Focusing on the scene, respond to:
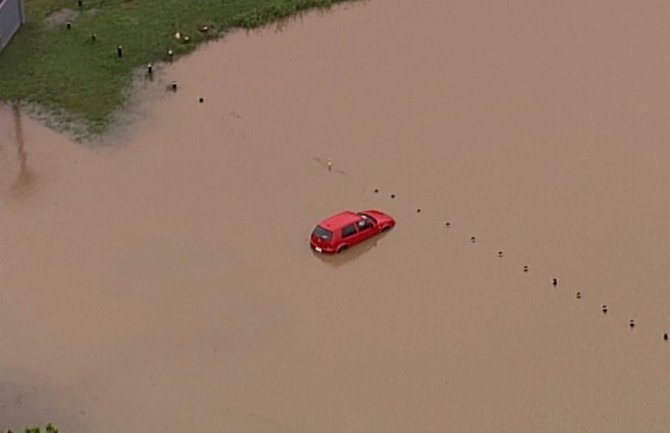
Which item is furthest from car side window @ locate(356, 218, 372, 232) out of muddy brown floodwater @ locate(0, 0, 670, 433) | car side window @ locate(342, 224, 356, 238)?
muddy brown floodwater @ locate(0, 0, 670, 433)

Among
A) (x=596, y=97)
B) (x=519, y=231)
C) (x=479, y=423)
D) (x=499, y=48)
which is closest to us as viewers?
(x=479, y=423)

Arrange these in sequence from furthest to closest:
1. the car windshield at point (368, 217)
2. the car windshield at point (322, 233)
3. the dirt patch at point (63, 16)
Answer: the dirt patch at point (63, 16) < the car windshield at point (368, 217) < the car windshield at point (322, 233)

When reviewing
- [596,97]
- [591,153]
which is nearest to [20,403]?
[591,153]

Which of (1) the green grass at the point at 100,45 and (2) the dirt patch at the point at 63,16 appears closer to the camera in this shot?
(1) the green grass at the point at 100,45

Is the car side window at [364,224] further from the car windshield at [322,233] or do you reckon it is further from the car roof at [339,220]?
the car windshield at [322,233]

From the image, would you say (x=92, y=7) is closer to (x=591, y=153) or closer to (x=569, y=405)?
(x=591, y=153)

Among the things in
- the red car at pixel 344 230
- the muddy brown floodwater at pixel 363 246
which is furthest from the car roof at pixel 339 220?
the muddy brown floodwater at pixel 363 246

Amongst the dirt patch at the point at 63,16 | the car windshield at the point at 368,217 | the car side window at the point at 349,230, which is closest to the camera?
the car side window at the point at 349,230

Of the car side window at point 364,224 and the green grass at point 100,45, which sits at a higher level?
the green grass at point 100,45

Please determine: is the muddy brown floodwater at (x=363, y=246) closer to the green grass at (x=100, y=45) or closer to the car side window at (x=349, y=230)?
the car side window at (x=349, y=230)
